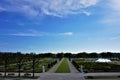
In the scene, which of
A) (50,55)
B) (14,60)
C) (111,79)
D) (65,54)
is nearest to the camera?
(111,79)

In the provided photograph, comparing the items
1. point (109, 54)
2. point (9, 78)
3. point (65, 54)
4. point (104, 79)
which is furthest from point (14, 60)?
point (65, 54)

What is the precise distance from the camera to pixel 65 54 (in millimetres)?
187000

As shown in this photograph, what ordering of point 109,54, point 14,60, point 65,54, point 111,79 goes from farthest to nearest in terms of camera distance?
point 65,54 → point 109,54 → point 14,60 → point 111,79

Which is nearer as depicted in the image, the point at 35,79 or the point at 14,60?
the point at 35,79

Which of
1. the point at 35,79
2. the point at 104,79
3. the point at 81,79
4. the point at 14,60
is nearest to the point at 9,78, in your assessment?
the point at 35,79

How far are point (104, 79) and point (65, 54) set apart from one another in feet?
508

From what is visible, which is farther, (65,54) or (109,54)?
(65,54)

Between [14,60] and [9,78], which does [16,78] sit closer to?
[9,78]

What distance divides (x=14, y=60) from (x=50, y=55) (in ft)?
308

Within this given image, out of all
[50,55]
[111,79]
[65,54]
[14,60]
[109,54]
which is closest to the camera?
[111,79]

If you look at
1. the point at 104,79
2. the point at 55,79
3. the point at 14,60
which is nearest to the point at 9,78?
the point at 55,79

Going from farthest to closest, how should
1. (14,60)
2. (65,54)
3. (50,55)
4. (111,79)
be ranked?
1. (65,54)
2. (50,55)
3. (14,60)
4. (111,79)

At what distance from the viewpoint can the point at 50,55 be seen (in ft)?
567

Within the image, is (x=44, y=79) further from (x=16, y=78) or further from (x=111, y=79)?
(x=111, y=79)
